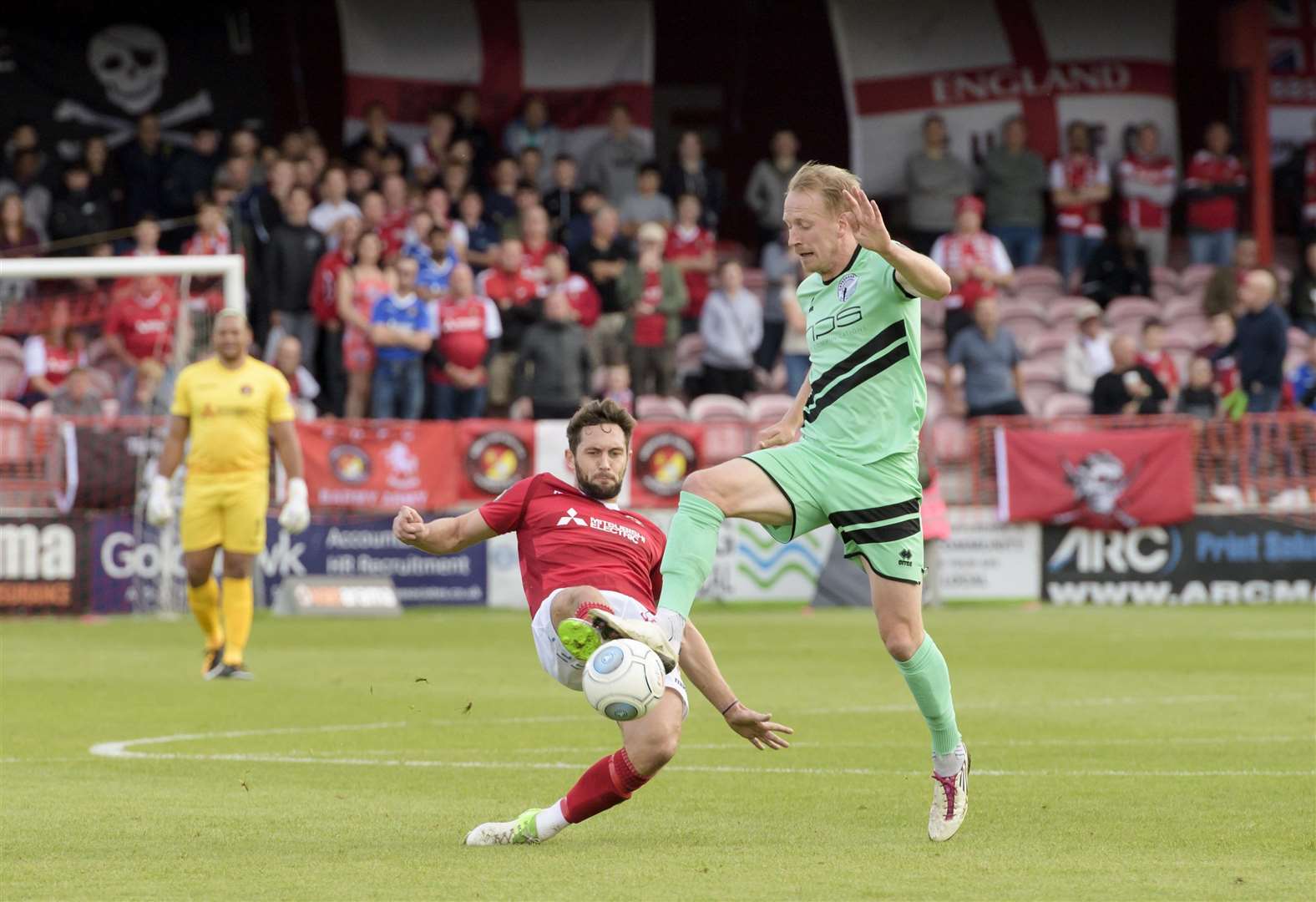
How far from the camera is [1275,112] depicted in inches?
1075

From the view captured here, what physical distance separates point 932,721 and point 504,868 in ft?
5.52

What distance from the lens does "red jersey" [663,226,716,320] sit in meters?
23.3

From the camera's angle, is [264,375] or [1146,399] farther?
[1146,399]

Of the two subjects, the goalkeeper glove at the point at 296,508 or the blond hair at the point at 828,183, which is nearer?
the blond hair at the point at 828,183

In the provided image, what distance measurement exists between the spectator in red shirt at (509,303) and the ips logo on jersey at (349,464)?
2104 millimetres

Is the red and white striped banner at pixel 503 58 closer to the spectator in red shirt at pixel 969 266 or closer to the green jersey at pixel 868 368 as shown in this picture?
the spectator in red shirt at pixel 969 266

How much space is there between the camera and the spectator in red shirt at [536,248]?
22.0m

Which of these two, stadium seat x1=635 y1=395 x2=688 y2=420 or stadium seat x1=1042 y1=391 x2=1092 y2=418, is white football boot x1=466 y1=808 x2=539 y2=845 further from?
stadium seat x1=1042 y1=391 x2=1092 y2=418

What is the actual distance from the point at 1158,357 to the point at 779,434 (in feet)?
54.2

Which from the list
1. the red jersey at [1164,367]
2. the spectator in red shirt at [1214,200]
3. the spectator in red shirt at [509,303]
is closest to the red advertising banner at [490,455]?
the spectator in red shirt at [509,303]

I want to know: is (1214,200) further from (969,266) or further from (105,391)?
(105,391)

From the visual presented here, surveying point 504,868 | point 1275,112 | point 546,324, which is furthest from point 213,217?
point 504,868

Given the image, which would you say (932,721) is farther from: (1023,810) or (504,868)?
(504,868)

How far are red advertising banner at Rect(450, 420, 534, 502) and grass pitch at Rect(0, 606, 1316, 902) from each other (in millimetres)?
A: 4093
